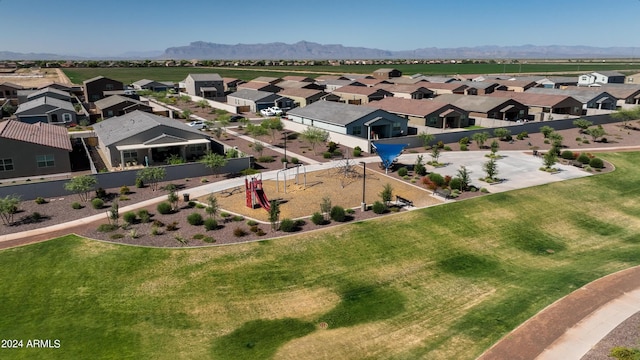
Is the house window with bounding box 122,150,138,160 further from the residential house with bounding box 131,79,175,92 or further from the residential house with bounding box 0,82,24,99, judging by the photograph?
the residential house with bounding box 131,79,175,92

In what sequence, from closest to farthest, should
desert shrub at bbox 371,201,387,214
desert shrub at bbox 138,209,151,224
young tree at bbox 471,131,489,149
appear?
desert shrub at bbox 138,209,151,224 → desert shrub at bbox 371,201,387,214 → young tree at bbox 471,131,489,149

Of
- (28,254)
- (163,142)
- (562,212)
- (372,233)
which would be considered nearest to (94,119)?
(163,142)

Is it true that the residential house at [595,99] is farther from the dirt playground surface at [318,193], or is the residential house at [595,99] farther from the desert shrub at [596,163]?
the dirt playground surface at [318,193]

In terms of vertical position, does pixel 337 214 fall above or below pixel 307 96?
below

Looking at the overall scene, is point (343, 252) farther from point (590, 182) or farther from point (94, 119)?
point (94, 119)

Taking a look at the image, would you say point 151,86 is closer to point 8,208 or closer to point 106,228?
point 8,208

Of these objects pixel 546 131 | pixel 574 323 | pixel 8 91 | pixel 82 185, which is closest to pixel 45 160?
pixel 82 185

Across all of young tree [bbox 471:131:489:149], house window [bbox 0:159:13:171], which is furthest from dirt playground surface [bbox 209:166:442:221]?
house window [bbox 0:159:13:171]
